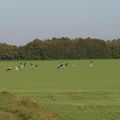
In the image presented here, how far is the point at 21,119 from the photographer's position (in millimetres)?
14750

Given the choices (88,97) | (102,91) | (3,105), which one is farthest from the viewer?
(102,91)

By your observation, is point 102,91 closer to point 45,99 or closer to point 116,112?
point 45,99

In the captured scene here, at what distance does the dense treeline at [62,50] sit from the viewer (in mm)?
100519

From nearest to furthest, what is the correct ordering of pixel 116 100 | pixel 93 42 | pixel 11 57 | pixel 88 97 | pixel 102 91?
pixel 116 100
pixel 88 97
pixel 102 91
pixel 11 57
pixel 93 42

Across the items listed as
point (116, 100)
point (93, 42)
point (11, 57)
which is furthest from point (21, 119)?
point (93, 42)

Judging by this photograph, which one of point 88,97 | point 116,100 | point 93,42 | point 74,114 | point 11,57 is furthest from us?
point 93,42

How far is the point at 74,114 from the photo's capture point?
53.6 ft

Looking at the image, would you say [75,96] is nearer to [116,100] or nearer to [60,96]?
[60,96]

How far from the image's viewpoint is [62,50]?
105m

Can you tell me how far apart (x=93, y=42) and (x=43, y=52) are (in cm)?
1093

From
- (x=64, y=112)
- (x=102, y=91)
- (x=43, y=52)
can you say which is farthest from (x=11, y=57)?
(x=64, y=112)

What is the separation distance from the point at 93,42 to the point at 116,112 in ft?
301

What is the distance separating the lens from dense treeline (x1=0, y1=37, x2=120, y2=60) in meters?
101

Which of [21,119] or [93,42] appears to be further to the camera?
[93,42]
